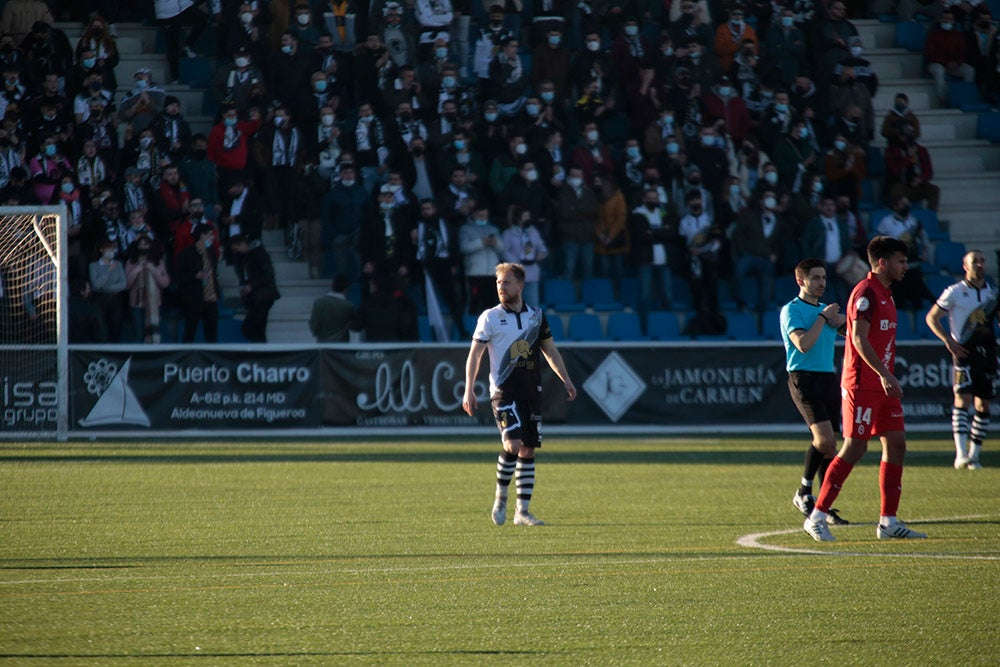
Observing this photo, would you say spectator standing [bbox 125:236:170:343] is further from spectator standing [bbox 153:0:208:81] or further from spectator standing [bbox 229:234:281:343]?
spectator standing [bbox 153:0:208:81]

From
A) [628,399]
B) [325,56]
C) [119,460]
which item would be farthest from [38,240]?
[628,399]

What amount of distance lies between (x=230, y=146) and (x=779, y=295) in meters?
10.5

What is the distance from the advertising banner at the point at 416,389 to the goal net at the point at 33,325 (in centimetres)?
81

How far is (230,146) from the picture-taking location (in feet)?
78.6

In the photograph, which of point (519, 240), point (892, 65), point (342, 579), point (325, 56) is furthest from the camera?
point (892, 65)

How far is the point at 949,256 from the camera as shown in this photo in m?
27.0

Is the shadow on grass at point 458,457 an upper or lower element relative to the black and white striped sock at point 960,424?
lower

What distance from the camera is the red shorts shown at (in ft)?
32.8

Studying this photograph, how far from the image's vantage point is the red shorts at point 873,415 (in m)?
10.0

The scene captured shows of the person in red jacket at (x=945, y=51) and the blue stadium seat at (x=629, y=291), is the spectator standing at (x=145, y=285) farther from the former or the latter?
the person in red jacket at (x=945, y=51)

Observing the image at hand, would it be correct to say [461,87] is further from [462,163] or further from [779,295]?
[779,295]

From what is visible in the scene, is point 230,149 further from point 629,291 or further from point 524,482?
point 524,482

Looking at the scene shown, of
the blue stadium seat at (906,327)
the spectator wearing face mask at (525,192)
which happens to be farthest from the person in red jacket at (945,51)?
the spectator wearing face mask at (525,192)

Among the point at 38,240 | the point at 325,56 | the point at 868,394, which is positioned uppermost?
the point at 325,56
